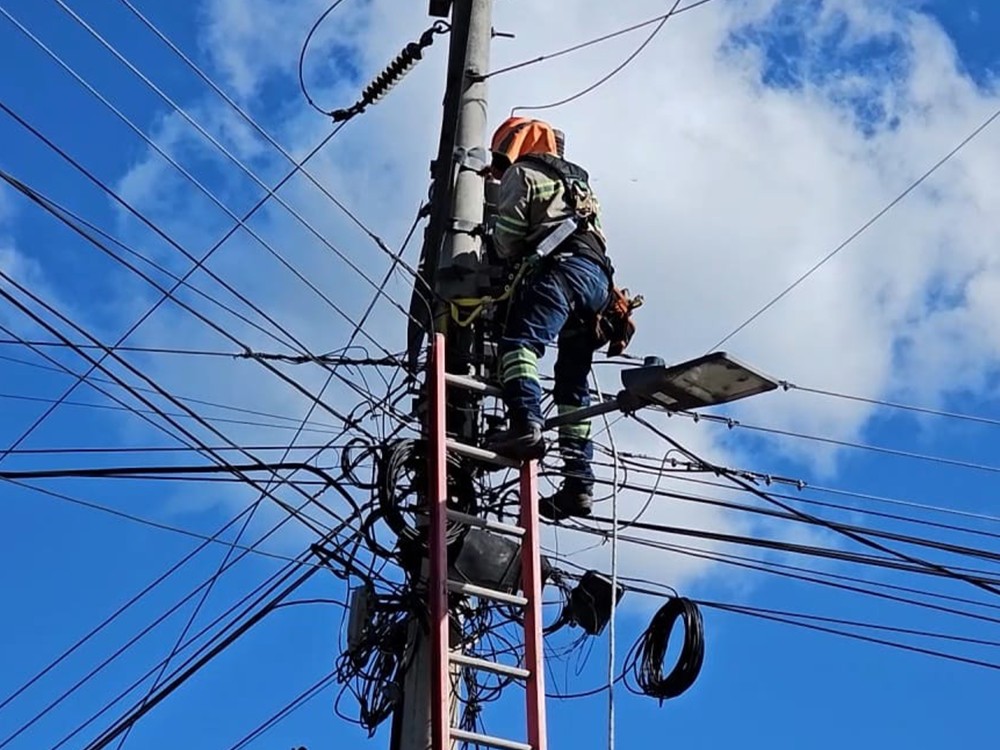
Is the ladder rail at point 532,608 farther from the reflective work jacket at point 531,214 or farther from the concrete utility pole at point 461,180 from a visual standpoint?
the reflective work jacket at point 531,214

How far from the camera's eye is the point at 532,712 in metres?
7.21

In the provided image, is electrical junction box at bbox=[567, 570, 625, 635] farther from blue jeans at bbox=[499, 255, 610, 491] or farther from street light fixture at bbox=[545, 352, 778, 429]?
street light fixture at bbox=[545, 352, 778, 429]

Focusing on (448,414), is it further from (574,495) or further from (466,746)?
(466,746)

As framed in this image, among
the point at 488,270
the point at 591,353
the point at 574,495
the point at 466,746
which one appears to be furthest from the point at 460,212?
the point at 466,746

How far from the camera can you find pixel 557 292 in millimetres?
8250

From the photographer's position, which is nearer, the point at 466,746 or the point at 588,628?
the point at 466,746

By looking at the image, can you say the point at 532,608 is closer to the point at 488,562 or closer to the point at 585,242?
the point at 488,562

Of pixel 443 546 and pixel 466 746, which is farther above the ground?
pixel 443 546

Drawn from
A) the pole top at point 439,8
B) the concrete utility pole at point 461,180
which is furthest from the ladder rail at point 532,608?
the pole top at point 439,8

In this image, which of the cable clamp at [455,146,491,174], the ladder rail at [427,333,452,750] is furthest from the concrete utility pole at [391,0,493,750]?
the ladder rail at [427,333,452,750]

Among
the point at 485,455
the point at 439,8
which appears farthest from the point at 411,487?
the point at 439,8

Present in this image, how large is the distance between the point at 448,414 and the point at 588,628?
47.0 inches

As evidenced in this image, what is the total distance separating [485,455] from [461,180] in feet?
5.76

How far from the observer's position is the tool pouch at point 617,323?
8.70 metres
